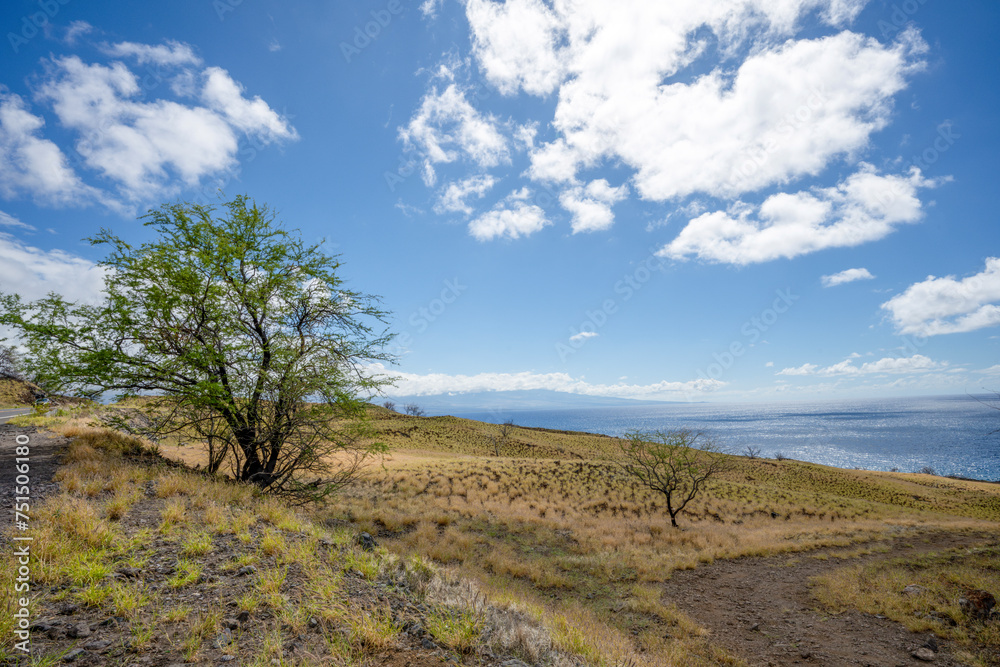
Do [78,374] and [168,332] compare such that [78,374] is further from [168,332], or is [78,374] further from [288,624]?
[288,624]

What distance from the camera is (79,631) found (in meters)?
3.83

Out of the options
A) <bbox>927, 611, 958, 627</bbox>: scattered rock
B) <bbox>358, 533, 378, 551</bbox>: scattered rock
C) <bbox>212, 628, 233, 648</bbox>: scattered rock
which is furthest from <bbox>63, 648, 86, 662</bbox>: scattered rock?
<bbox>927, 611, 958, 627</bbox>: scattered rock

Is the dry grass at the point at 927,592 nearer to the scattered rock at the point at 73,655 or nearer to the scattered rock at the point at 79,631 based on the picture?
the scattered rock at the point at 73,655

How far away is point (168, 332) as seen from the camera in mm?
10211

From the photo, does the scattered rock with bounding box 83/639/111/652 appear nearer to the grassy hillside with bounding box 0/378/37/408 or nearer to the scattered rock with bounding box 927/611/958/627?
the scattered rock with bounding box 927/611/958/627

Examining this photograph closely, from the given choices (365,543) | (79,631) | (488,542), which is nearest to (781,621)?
(488,542)

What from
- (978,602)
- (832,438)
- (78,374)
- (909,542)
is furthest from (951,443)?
(78,374)

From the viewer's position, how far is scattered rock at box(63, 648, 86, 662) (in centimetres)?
344

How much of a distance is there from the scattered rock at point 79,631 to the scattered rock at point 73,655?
0.29 metres

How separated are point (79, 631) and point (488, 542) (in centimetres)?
1165

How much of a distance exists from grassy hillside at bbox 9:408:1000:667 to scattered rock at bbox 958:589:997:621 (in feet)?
7.79

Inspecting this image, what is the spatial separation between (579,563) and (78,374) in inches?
590

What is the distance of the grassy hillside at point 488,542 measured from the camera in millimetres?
5027

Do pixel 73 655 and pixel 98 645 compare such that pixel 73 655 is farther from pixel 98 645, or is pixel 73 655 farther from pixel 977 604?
pixel 977 604
